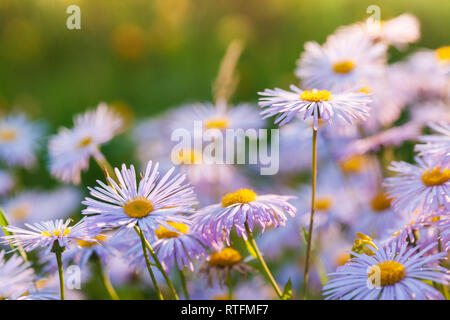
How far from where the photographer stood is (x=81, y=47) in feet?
9.75

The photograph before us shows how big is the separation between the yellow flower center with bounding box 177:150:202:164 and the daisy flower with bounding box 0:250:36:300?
457 mm

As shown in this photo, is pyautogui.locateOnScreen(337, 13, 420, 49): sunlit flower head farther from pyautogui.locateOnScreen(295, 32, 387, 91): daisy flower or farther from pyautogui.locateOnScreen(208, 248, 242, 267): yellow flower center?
pyautogui.locateOnScreen(208, 248, 242, 267): yellow flower center

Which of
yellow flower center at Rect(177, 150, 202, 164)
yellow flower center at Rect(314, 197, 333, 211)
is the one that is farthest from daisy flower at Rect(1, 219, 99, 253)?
yellow flower center at Rect(314, 197, 333, 211)

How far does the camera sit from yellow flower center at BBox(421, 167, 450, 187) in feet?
2.50

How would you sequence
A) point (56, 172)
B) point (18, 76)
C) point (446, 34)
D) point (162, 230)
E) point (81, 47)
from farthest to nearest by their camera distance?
point (81, 47) → point (18, 76) → point (446, 34) → point (56, 172) → point (162, 230)

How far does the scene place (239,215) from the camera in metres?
0.72

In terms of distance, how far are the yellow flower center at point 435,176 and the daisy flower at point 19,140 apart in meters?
1.13

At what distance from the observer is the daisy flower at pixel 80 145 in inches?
40.2

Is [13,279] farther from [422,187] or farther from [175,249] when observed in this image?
[422,187]

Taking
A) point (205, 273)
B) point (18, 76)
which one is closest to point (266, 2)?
point (18, 76)

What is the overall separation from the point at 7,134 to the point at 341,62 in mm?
1093

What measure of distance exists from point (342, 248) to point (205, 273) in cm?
48

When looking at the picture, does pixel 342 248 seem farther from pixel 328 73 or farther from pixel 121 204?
pixel 121 204
